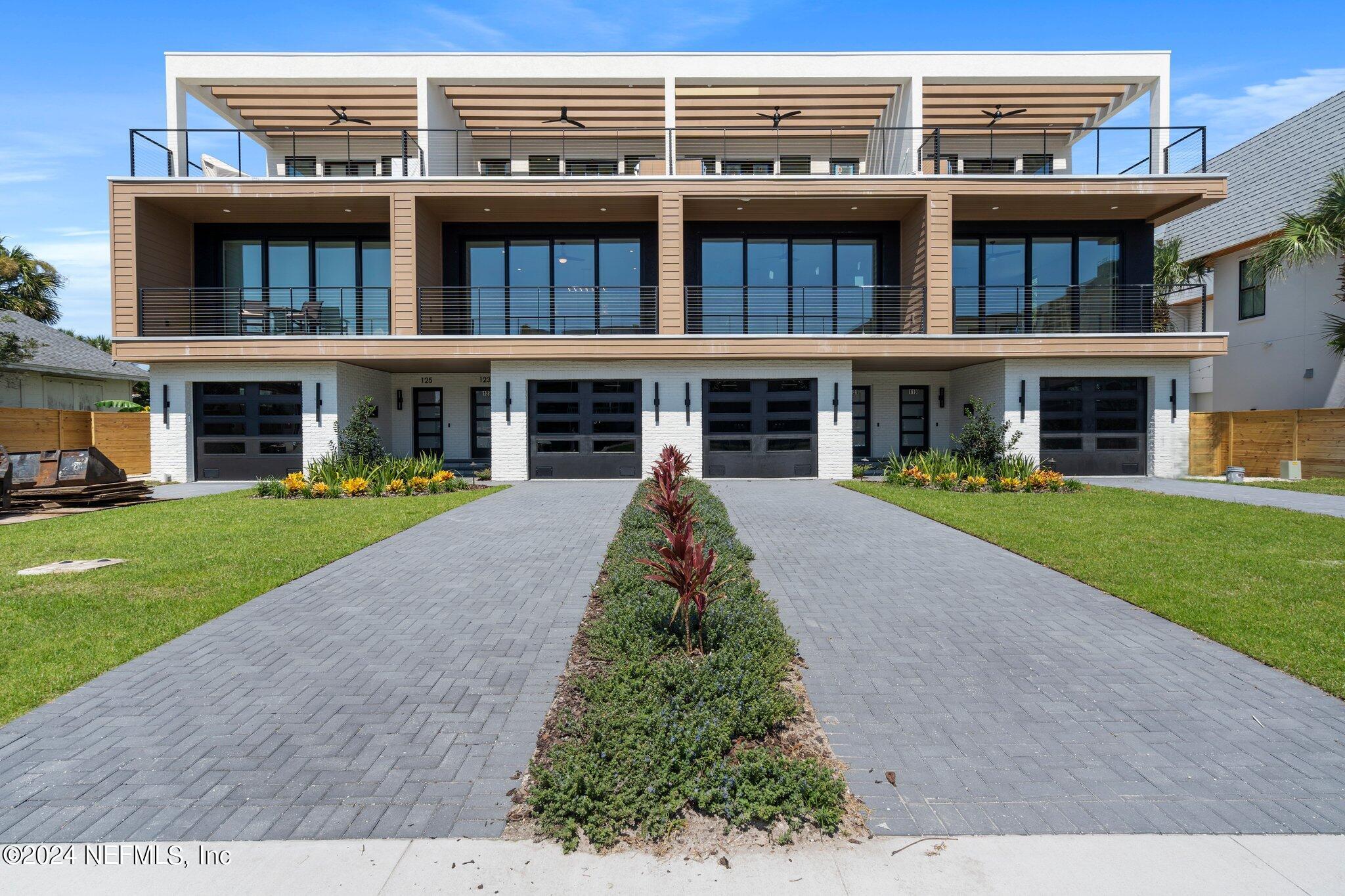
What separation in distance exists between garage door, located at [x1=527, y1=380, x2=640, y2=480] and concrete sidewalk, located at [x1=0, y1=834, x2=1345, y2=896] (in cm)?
1561

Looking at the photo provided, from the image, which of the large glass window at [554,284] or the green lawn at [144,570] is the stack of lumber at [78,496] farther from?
the large glass window at [554,284]

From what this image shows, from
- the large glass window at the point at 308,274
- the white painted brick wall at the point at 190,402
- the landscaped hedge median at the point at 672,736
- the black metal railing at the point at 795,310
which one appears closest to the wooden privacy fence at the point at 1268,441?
the black metal railing at the point at 795,310

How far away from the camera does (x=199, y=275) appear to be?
19891 millimetres

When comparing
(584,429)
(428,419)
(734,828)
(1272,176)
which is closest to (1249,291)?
(1272,176)

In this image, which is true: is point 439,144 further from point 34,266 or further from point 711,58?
point 34,266

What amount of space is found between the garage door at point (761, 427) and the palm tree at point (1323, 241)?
558 inches

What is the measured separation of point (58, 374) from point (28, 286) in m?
7.48

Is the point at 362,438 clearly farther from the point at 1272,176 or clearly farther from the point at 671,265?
the point at 1272,176

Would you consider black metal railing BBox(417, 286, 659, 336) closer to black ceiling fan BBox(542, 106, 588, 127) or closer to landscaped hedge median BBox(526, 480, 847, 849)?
black ceiling fan BBox(542, 106, 588, 127)

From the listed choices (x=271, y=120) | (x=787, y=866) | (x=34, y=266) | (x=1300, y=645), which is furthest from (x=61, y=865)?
(x=34, y=266)

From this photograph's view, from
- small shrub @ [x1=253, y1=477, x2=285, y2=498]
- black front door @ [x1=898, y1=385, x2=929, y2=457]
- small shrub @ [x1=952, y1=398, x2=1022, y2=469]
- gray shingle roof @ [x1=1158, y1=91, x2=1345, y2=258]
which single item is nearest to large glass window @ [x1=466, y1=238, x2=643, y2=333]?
small shrub @ [x1=253, y1=477, x2=285, y2=498]

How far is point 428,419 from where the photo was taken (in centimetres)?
2178

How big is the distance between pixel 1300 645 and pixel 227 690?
7662 mm

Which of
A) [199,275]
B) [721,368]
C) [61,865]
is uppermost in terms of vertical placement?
[199,275]
